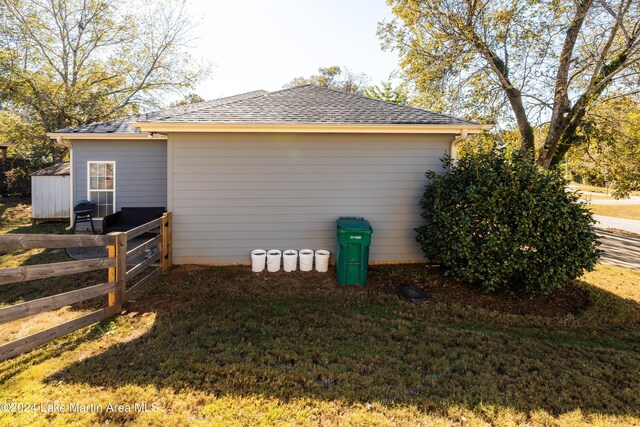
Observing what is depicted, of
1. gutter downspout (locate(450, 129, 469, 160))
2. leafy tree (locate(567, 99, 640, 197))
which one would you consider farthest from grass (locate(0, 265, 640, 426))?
leafy tree (locate(567, 99, 640, 197))

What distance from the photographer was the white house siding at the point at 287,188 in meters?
5.91

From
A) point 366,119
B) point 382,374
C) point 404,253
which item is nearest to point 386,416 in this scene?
point 382,374

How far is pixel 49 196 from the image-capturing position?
33.1 feet

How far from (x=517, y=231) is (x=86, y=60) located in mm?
21524

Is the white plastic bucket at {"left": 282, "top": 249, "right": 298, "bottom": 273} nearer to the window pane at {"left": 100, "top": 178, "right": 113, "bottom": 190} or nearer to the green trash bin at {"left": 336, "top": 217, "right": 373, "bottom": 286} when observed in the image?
the green trash bin at {"left": 336, "top": 217, "right": 373, "bottom": 286}

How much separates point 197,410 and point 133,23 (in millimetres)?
20425

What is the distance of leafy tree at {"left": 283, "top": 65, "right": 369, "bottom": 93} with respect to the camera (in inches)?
1332

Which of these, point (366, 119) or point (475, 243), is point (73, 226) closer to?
point (366, 119)

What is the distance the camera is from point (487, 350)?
337 cm

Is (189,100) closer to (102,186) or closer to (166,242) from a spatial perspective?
(102,186)

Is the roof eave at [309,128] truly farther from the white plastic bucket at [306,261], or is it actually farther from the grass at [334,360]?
the grass at [334,360]

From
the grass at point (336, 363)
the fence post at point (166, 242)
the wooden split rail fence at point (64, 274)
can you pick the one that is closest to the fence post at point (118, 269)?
the wooden split rail fence at point (64, 274)

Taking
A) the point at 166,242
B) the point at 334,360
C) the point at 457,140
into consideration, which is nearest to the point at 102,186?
the point at 166,242

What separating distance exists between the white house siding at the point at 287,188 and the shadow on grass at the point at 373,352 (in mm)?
1418
